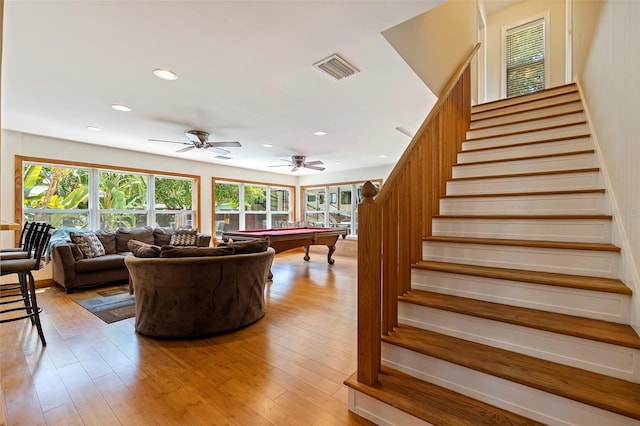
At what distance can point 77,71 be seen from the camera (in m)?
2.48

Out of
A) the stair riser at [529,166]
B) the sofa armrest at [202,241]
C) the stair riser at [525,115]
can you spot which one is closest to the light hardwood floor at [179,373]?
the stair riser at [529,166]

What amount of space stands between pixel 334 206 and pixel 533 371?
7.28 m

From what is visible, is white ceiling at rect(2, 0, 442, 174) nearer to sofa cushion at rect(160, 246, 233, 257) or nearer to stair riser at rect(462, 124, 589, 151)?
stair riser at rect(462, 124, 589, 151)

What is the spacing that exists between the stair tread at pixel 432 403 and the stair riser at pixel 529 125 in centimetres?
269

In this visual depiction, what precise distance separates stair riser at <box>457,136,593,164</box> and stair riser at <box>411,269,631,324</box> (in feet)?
4.83

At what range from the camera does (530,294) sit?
65.8 inches

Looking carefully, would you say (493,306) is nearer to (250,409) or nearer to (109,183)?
(250,409)

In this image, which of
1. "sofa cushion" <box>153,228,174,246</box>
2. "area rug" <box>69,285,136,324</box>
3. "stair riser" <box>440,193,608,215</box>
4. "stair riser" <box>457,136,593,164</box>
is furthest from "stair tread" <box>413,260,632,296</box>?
"sofa cushion" <box>153,228,174,246</box>

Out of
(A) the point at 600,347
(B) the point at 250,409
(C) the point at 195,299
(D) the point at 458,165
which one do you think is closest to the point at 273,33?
(D) the point at 458,165

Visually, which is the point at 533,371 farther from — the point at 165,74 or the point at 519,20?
the point at 519,20

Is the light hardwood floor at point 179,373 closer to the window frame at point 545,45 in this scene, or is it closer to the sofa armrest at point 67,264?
the sofa armrest at point 67,264

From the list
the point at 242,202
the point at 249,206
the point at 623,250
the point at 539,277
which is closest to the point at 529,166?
the point at 623,250

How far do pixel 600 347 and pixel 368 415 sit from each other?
118 cm

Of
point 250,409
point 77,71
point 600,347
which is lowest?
point 250,409
